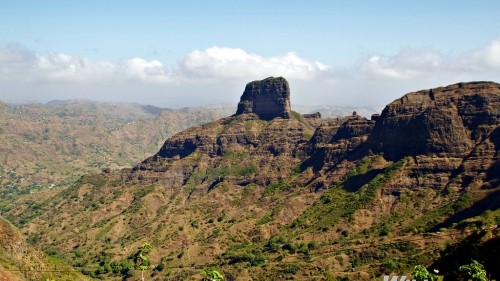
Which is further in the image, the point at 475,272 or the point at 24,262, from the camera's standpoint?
the point at 24,262

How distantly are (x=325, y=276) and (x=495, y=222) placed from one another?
67.8 meters

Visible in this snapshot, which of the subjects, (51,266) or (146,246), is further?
(51,266)

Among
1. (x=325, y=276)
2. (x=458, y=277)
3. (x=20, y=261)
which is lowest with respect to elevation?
(x=325, y=276)

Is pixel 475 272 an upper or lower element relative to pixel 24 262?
upper

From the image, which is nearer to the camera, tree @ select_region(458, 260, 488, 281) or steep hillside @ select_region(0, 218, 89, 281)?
tree @ select_region(458, 260, 488, 281)

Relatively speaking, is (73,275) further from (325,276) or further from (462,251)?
(462,251)

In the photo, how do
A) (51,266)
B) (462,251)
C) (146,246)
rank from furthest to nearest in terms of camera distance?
(51,266)
(462,251)
(146,246)

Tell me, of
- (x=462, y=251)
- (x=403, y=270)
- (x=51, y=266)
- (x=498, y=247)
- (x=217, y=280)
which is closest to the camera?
(x=217, y=280)

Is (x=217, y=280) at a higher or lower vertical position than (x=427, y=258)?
higher

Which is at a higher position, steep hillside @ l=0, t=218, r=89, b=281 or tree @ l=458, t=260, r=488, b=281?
tree @ l=458, t=260, r=488, b=281

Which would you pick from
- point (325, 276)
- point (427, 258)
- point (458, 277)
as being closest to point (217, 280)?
point (458, 277)

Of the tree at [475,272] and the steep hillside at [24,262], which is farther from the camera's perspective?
the steep hillside at [24,262]

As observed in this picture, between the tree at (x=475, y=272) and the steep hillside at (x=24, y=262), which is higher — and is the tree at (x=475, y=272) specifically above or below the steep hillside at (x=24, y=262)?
above

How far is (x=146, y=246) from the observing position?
5236 inches
